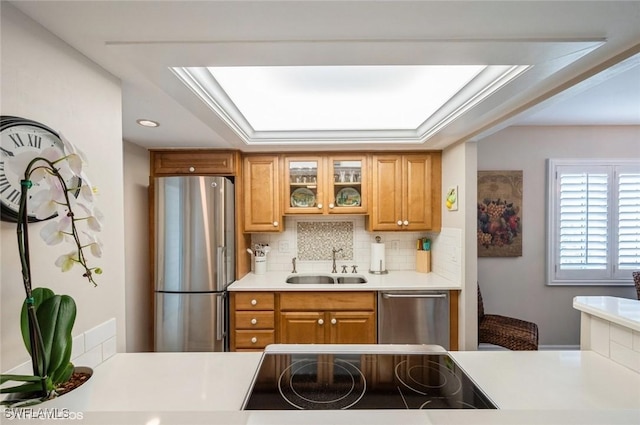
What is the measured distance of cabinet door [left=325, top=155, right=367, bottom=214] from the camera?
9.52 ft

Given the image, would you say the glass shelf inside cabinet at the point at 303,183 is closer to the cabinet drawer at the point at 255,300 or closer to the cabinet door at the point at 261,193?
the cabinet door at the point at 261,193

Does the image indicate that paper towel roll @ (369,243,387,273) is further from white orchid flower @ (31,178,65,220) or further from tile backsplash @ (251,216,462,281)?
white orchid flower @ (31,178,65,220)

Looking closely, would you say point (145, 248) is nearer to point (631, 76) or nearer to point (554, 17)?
point (554, 17)

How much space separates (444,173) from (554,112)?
112 centimetres

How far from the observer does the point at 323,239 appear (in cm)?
321

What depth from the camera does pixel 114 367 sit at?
1.12 metres

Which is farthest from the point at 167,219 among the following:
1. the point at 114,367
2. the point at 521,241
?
the point at 521,241

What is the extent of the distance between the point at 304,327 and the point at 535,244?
260 centimetres

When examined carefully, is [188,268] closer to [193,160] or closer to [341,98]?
[193,160]

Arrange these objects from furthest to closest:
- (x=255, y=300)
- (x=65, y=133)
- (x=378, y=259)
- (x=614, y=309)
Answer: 1. (x=378, y=259)
2. (x=255, y=300)
3. (x=614, y=309)
4. (x=65, y=133)

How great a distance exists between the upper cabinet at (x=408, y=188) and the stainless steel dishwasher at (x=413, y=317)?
0.70 meters

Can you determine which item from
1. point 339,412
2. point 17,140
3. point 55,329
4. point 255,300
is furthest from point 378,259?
point 17,140

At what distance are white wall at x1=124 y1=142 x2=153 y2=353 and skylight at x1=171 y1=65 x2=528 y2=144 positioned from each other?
3.55ft

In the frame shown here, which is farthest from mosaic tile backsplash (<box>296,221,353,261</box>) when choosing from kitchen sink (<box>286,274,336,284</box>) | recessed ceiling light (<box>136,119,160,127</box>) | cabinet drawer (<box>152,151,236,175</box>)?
recessed ceiling light (<box>136,119,160,127</box>)
